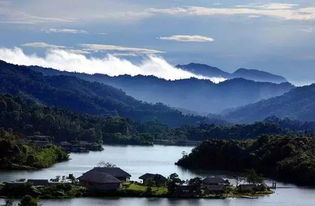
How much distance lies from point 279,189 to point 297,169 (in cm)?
633

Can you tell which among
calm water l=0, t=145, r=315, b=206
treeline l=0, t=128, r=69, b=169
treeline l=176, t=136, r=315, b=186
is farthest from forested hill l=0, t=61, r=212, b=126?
treeline l=0, t=128, r=69, b=169

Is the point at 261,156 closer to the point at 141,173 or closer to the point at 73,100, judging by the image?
the point at 141,173

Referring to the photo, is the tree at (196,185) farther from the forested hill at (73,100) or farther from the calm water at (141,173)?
the forested hill at (73,100)

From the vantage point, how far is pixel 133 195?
35438 millimetres

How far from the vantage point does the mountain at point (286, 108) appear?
577 feet

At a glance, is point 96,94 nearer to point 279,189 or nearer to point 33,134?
point 33,134

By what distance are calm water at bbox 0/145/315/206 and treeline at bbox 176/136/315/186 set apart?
2.55 meters

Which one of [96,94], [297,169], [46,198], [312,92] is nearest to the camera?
[46,198]

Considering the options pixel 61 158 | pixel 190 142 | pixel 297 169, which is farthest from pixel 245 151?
pixel 190 142

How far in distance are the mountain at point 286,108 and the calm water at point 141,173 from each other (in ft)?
367

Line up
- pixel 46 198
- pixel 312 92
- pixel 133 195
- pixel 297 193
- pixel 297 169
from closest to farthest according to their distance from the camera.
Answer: pixel 46 198, pixel 133 195, pixel 297 193, pixel 297 169, pixel 312 92

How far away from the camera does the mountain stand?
176m

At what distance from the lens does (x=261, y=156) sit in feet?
174

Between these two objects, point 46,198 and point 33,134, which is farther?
point 33,134
